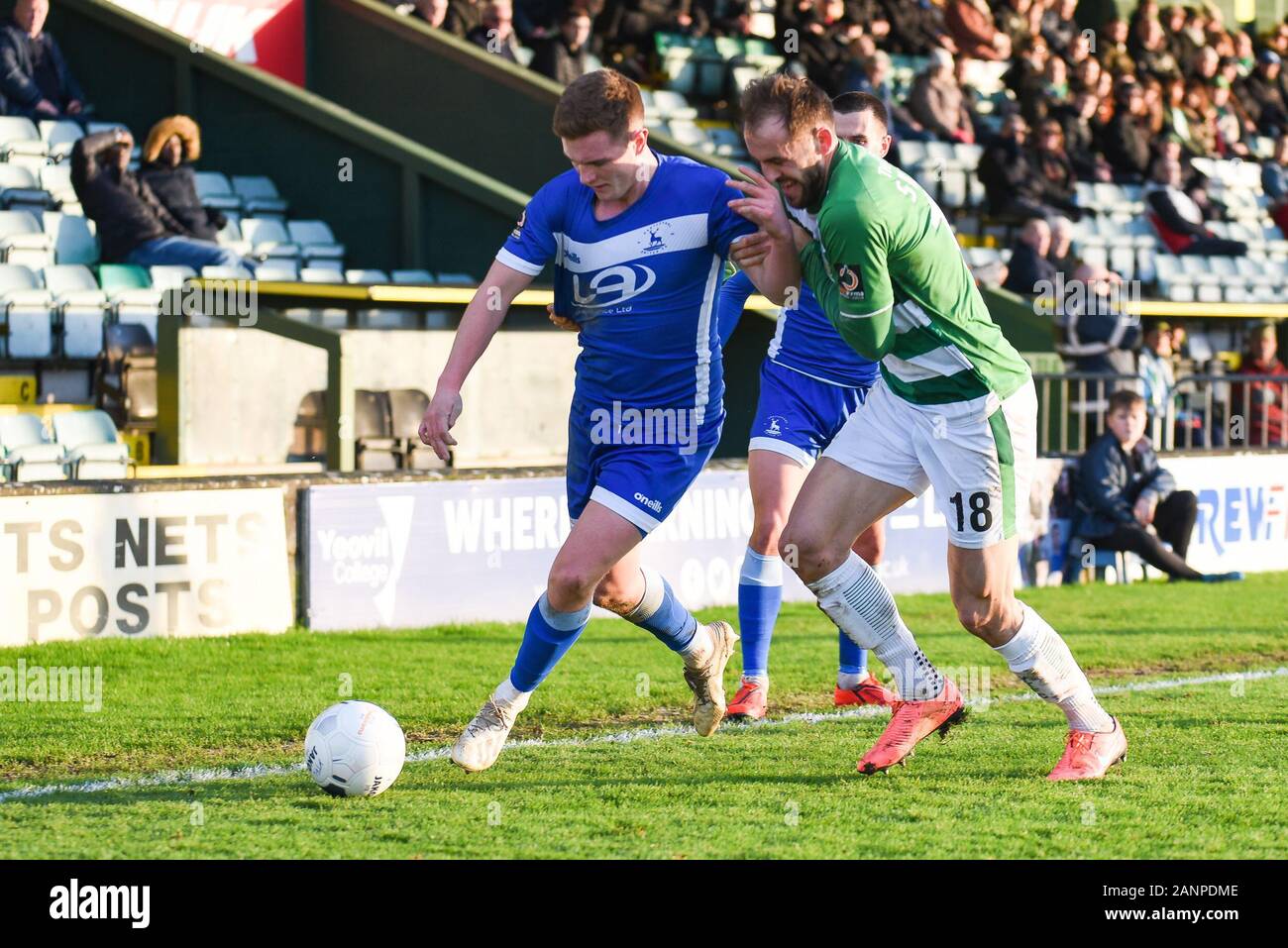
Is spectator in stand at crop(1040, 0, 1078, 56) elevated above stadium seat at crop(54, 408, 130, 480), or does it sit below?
above

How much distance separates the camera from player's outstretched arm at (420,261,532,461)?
18.3ft

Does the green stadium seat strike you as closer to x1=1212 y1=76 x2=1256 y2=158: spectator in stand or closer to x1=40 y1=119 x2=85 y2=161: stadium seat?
x1=40 y1=119 x2=85 y2=161: stadium seat

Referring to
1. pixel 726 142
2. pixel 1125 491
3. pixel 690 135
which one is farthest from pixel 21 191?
pixel 1125 491

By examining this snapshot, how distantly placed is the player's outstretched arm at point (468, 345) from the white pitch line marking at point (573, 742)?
126cm

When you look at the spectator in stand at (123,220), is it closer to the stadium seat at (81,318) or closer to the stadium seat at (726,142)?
the stadium seat at (81,318)

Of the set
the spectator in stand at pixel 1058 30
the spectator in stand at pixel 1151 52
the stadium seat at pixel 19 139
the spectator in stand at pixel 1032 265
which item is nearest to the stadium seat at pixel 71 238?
the stadium seat at pixel 19 139

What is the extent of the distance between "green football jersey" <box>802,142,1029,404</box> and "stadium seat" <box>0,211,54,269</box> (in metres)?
Answer: 8.53

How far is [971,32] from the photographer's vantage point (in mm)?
21172

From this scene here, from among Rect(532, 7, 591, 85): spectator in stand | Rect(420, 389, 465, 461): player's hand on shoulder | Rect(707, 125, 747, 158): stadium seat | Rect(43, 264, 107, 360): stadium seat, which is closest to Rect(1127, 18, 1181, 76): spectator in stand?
Rect(707, 125, 747, 158): stadium seat

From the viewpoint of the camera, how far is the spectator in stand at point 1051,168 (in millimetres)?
18922

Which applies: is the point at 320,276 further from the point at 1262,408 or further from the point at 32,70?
the point at 1262,408

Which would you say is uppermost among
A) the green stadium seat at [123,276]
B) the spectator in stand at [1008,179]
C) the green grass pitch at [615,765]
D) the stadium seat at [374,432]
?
the spectator in stand at [1008,179]
